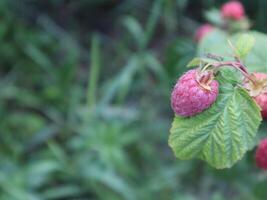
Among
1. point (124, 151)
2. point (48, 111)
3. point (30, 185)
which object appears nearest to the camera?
point (30, 185)

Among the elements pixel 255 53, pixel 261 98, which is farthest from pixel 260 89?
pixel 255 53

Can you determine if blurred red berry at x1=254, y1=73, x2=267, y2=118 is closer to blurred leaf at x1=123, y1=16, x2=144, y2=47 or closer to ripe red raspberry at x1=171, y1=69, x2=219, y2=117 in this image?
ripe red raspberry at x1=171, y1=69, x2=219, y2=117

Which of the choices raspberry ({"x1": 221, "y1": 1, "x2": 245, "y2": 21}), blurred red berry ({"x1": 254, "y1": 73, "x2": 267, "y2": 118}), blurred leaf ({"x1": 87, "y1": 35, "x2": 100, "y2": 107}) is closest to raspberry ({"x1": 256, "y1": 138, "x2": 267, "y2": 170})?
blurred red berry ({"x1": 254, "y1": 73, "x2": 267, "y2": 118})

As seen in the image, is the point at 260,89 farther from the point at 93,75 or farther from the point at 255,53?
the point at 93,75

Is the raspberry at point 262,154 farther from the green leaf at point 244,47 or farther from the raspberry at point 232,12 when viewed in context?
the raspberry at point 232,12

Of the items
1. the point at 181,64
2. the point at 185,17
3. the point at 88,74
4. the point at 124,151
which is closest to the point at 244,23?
the point at 181,64

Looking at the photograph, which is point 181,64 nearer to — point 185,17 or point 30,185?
point 30,185
